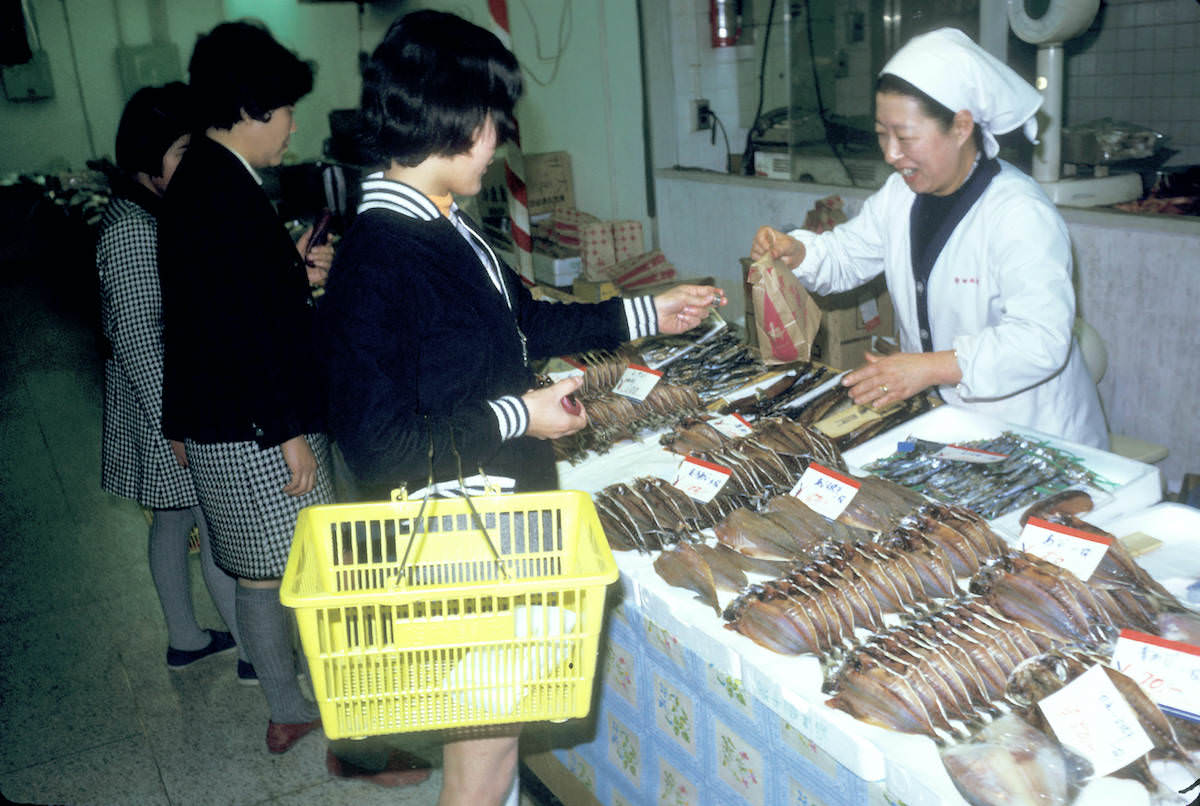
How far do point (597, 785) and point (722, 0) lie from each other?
4992 mm

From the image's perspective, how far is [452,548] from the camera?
175cm

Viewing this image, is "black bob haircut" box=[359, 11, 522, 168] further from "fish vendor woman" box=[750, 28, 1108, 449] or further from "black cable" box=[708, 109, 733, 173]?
"black cable" box=[708, 109, 733, 173]

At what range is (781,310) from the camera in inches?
108

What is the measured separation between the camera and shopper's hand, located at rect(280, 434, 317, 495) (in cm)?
263

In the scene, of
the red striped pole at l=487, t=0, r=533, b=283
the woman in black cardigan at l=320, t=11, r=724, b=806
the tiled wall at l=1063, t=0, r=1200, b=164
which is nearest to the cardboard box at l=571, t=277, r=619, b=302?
the red striped pole at l=487, t=0, r=533, b=283

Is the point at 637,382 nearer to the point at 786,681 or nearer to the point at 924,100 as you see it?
the point at 924,100

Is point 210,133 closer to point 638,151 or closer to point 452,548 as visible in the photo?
point 452,548

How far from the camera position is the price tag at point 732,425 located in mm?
2547

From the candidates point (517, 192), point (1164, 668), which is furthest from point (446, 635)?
point (517, 192)

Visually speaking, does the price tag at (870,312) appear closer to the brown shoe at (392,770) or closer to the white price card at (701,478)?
the white price card at (701,478)

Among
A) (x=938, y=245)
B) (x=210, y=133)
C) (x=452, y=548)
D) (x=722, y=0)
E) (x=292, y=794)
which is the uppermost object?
(x=722, y=0)

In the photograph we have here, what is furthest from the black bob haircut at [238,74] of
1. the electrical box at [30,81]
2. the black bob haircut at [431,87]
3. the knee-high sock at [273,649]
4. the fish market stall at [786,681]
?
the electrical box at [30,81]

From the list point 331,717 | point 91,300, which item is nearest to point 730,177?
point 331,717

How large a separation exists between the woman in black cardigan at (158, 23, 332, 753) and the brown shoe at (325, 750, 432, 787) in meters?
0.76
